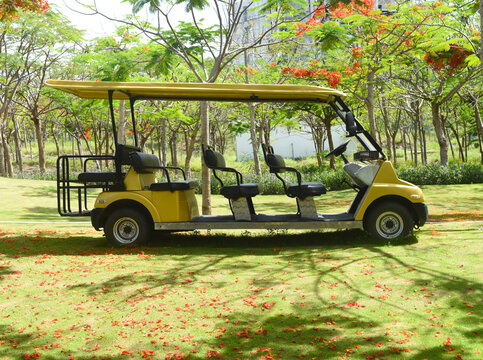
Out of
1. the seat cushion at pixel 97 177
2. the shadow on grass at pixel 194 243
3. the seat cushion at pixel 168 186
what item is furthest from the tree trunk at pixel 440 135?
the seat cushion at pixel 97 177

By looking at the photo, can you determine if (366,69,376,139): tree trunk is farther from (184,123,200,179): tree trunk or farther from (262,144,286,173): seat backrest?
(184,123,200,179): tree trunk

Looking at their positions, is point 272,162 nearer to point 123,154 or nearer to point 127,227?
point 123,154

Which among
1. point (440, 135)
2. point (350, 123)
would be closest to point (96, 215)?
point (350, 123)

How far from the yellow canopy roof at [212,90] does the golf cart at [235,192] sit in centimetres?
1

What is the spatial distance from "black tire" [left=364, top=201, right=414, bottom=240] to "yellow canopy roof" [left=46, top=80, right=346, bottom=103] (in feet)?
5.60

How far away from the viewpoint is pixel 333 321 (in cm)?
384

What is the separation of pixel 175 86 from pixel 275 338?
14.1ft

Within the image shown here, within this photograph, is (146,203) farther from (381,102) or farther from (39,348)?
(381,102)

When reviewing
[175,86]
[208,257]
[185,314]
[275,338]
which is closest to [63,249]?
[208,257]

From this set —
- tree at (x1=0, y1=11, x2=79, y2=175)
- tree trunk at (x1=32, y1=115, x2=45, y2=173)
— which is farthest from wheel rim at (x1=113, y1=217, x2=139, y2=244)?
tree trunk at (x1=32, y1=115, x2=45, y2=173)

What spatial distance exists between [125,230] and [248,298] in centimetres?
326

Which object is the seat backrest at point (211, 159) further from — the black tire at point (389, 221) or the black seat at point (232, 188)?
the black tire at point (389, 221)

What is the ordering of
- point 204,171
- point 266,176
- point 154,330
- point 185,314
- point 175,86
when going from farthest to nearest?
1. point 266,176
2. point 204,171
3. point 175,86
4. point 185,314
5. point 154,330

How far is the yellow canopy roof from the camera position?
6844 mm
